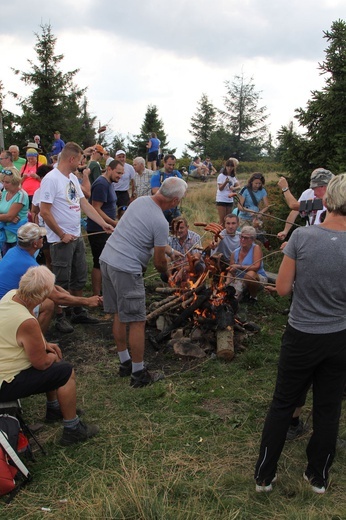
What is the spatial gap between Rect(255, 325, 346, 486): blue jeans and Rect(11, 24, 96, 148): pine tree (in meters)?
23.6

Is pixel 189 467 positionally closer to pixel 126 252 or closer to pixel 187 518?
pixel 187 518

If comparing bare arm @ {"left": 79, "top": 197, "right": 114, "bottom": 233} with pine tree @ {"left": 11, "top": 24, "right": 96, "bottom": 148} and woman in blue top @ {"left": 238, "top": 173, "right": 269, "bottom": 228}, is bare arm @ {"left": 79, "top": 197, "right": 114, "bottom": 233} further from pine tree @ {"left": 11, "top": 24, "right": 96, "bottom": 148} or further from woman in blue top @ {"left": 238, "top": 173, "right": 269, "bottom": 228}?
pine tree @ {"left": 11, "top": 24, "right": 96, "bottom": 148}

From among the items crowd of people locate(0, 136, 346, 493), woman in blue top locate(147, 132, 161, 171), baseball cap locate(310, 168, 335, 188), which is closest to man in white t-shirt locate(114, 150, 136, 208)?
crowd of people locate(0, 136, 346, 493)

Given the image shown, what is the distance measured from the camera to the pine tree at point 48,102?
25.0m

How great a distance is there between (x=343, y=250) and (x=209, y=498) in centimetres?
175

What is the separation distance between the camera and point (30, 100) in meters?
25.4

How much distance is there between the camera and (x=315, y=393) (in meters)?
3.04

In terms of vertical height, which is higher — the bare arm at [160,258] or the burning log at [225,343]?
the bare arm at [160,258]

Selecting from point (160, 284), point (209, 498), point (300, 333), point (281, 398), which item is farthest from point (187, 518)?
point (160, 284)

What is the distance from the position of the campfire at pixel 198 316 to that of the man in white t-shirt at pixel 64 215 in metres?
1.17

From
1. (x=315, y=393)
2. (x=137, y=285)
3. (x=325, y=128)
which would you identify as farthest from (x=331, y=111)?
(x=315, y=393)

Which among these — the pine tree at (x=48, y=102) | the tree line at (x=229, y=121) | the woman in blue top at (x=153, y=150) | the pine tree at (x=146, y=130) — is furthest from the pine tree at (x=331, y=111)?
the pine tree at (x=146, y=130)

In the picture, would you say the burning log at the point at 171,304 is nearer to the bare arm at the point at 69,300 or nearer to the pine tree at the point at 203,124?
the bare arm at the point at 69,300

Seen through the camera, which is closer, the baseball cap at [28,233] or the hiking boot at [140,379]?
the baseball cap at [28,233]
